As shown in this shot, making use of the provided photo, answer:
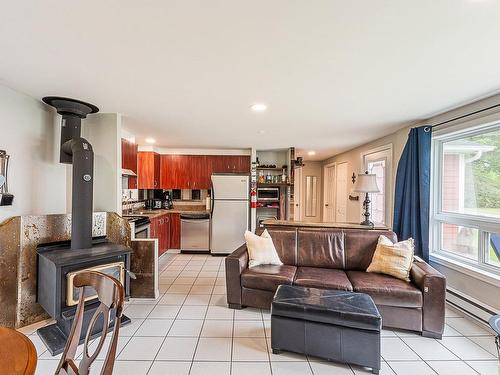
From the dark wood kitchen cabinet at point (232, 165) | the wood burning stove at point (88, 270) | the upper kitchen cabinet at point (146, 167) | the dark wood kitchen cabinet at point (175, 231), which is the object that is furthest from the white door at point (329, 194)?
the wood burning stove at point (88, 270)

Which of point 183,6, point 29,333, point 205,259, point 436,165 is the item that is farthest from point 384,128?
point 29,333

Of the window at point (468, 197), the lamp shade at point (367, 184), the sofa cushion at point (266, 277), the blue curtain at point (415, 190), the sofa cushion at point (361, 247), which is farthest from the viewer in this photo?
the lamp shade at point (367, 184)

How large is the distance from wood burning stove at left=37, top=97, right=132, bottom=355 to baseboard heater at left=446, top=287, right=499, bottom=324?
3.48m

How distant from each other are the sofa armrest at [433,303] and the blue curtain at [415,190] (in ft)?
3.26

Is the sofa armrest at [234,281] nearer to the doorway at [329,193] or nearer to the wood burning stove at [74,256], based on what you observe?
the wood burning stove at [74,256]

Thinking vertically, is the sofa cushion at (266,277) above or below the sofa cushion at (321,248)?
below

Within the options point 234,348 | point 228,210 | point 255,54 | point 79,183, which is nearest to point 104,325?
point 234,348

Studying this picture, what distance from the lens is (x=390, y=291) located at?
2324mm

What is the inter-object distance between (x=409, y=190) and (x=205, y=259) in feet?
11.9

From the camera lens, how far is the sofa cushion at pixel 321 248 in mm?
3049

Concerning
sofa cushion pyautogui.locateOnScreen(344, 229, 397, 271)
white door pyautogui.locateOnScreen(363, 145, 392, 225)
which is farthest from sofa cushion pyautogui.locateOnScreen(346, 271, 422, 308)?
white door pyautogui.locateOnScreen(363, 145, 392, 225)

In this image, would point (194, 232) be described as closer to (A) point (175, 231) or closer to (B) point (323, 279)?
(A) point (175, 231)

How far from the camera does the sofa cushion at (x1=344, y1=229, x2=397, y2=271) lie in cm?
296

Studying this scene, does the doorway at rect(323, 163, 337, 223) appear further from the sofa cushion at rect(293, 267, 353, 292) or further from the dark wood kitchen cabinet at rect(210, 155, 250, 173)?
the sofa cushion at rect(293, 267, 353, 292)
